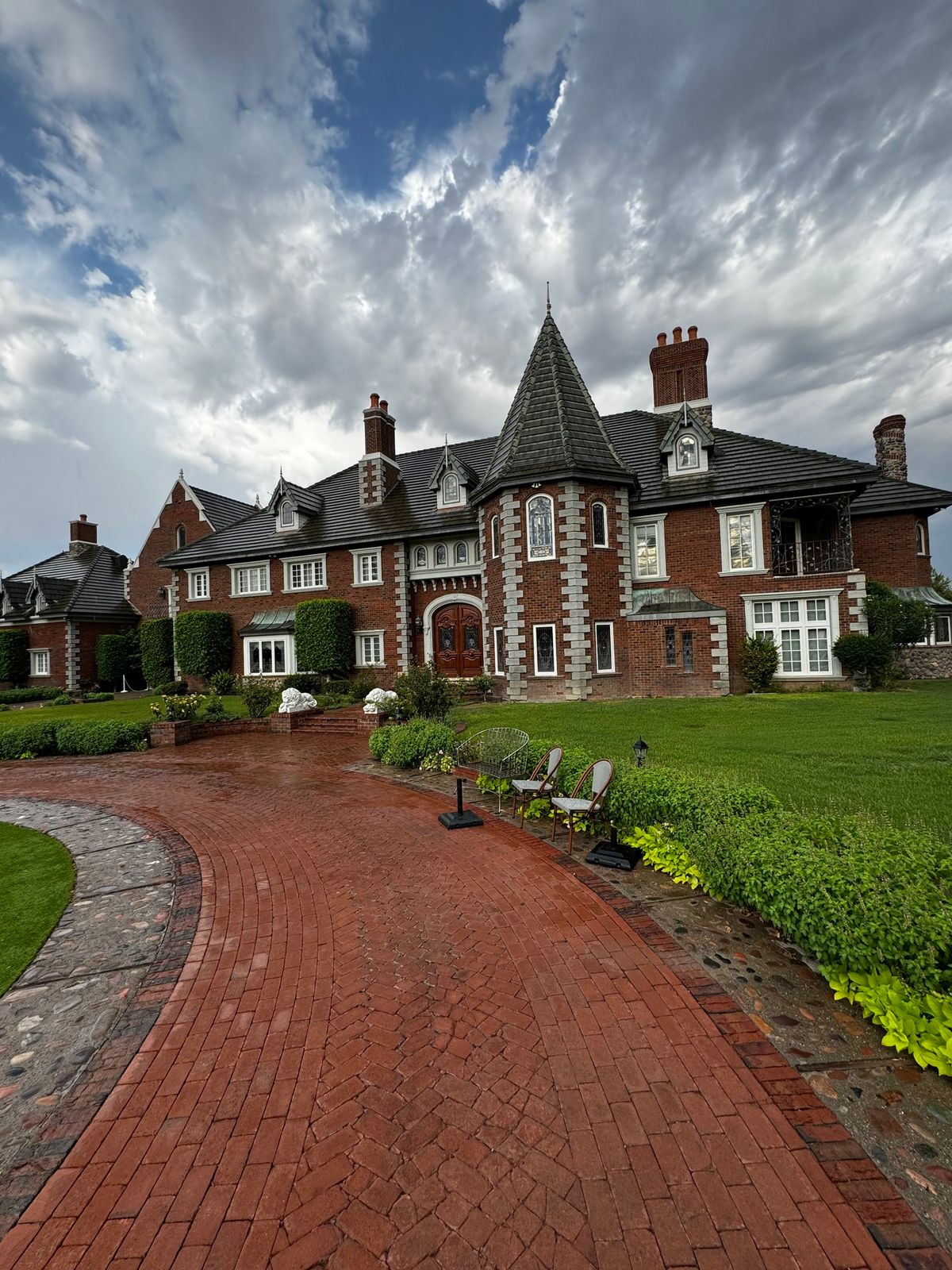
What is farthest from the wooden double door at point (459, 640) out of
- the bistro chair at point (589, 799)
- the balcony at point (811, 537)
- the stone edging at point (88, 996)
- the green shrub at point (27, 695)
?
the green shrub at point (27, 695)

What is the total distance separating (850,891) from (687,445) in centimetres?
2020

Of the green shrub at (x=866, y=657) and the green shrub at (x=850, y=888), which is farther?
the green shrub at (x=866, y=657)

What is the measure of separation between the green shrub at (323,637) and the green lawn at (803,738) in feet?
28.0

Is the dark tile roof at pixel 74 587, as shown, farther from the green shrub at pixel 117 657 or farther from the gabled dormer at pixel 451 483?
the gabled dormer at pixel 451 483

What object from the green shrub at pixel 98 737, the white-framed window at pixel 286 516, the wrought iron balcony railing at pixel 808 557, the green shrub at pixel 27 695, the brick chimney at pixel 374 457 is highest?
the brick chimney at pixel 374 457

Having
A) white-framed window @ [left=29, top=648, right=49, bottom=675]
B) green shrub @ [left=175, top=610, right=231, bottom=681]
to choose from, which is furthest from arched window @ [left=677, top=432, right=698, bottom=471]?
white-framed window @ [left=29, top=648, right=49, bottom=675]

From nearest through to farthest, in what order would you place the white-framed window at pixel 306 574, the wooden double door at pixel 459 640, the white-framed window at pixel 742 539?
1. the white-framed window at pixel 742 539
2. the wooden double door at pixel 459 640
3. the white-framed window at pixel 306 574

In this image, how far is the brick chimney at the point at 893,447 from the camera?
911 inches

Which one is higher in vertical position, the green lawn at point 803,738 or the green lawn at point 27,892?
the green lawn at point 803,738

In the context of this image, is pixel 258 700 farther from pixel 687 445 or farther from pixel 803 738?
pixel 687 445

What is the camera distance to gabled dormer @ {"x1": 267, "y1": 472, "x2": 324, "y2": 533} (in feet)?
87.2

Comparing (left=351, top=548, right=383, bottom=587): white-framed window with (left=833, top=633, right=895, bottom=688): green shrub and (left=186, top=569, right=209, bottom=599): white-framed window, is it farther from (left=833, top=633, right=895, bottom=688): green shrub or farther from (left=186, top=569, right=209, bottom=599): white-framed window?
(left=833, top=633, right=895, bottom=688): green shrub

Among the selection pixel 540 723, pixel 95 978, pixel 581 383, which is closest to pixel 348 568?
pixel 581 383

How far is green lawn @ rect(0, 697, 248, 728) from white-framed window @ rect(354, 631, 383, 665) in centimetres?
560
